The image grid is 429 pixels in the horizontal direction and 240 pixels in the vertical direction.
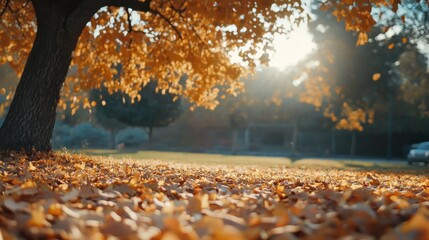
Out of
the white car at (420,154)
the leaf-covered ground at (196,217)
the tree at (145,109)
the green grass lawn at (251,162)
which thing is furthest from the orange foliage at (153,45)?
the tree at (145,109)

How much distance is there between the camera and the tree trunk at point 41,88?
720 cm

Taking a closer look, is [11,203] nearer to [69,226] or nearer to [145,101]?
[69,226]

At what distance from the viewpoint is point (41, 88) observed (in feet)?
23.9

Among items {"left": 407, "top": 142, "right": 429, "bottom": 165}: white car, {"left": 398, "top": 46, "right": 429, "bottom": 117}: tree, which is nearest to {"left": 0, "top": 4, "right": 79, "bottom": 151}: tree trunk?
{"left": 398, "top": 46, "right": 429, "bottom": 117}: tree

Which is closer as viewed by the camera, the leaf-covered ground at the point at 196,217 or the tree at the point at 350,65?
the leaf-covered ground at the point at 196,217

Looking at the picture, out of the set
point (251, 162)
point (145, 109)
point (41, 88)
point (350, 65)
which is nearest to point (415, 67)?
point (350, 65)

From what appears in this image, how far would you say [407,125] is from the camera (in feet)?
121

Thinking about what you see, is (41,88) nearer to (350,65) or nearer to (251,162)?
(251,162)

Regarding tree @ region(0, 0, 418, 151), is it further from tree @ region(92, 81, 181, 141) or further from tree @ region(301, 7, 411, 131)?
tree @ region(92, 81, 181, 141)

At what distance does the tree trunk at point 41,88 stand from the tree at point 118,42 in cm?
2

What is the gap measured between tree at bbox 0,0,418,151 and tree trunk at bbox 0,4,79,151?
Answer: 16 mm

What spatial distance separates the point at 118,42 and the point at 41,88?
2.71m

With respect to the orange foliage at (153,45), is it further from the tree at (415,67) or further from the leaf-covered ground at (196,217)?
the tree at (415,67)

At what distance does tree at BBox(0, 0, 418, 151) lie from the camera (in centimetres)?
725
